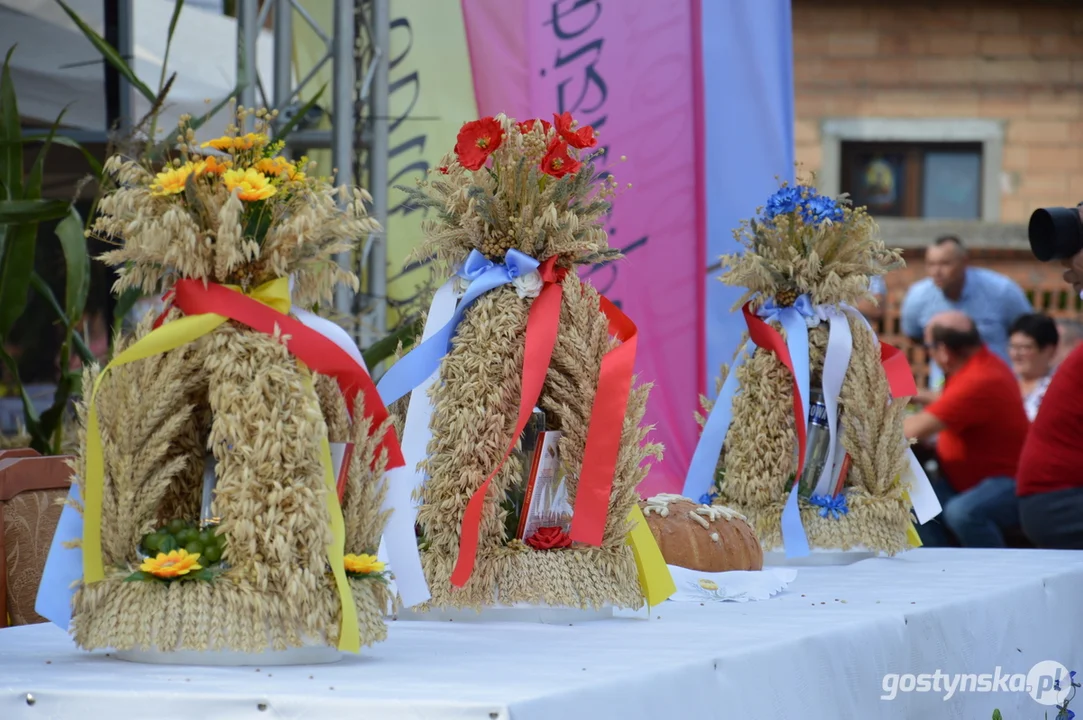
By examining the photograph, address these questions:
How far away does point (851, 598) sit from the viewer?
2150 mm

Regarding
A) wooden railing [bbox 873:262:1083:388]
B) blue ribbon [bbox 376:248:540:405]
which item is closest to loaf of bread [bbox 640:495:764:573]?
blue ribbon [bbox 376:248:540:405]

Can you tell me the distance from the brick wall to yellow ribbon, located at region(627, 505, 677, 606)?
8.84m

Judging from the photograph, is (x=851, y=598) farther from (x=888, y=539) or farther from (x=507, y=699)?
(x=507, y=699)

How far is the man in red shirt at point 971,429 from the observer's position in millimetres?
5160

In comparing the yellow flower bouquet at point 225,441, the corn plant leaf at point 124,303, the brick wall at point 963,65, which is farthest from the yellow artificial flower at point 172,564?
the brick wall at point 963,65

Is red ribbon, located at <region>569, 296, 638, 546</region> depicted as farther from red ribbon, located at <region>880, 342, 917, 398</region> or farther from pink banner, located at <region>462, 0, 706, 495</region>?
pink banner, located at <region>462, 0, 706, 495</region>

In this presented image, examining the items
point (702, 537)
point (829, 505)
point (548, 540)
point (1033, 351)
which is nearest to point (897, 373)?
point (829, 505)

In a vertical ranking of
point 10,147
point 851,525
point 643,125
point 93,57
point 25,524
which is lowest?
point 851,525

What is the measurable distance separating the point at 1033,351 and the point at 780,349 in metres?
4.00

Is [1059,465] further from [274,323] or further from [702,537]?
[274,323]

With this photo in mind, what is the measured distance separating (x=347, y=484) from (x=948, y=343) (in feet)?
14.1

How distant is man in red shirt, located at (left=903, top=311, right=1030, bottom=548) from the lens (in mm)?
5160

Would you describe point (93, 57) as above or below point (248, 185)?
above

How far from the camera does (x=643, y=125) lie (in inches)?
169
